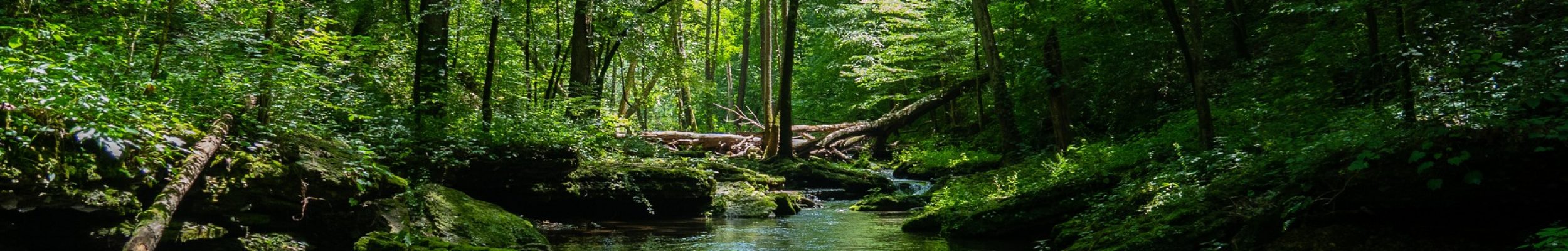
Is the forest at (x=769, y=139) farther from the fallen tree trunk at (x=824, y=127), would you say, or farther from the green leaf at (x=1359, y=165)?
the fallen tree trunk at (x=824, y=127)

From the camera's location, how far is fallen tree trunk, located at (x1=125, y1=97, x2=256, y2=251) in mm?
5125

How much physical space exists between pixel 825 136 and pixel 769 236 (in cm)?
1482

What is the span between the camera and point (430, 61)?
40.8 ft

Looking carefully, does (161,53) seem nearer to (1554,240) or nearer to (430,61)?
(430,61)

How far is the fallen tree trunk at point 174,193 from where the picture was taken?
5.12 meters

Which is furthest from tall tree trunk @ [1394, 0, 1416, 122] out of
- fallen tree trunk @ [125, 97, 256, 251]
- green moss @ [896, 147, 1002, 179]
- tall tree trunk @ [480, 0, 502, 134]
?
tall tree trunk @ [480, 0, 502, 134]


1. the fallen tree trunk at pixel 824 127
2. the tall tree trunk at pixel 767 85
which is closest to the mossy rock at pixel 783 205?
the tall tree trunk at pixel 767 85

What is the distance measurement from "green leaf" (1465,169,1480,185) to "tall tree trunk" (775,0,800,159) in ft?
49.5

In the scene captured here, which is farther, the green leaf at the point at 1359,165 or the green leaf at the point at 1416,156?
the green leaf at the point at 1359,165

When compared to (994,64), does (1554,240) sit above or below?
A: below

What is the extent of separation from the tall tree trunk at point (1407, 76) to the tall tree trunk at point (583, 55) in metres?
11.9

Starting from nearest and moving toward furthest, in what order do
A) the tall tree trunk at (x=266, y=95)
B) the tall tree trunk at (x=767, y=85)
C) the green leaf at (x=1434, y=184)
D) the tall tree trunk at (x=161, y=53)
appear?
the green leaf at (x=1434, y=184)
the tall tree trunk at (x=161, y=53)
the tall tree trunk at (x=266, y=95)
the tall tree trunk at (x=767, y=85)

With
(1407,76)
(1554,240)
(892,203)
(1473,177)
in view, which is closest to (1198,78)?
(1407,76)

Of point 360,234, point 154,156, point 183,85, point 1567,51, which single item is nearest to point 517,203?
point 360,234
